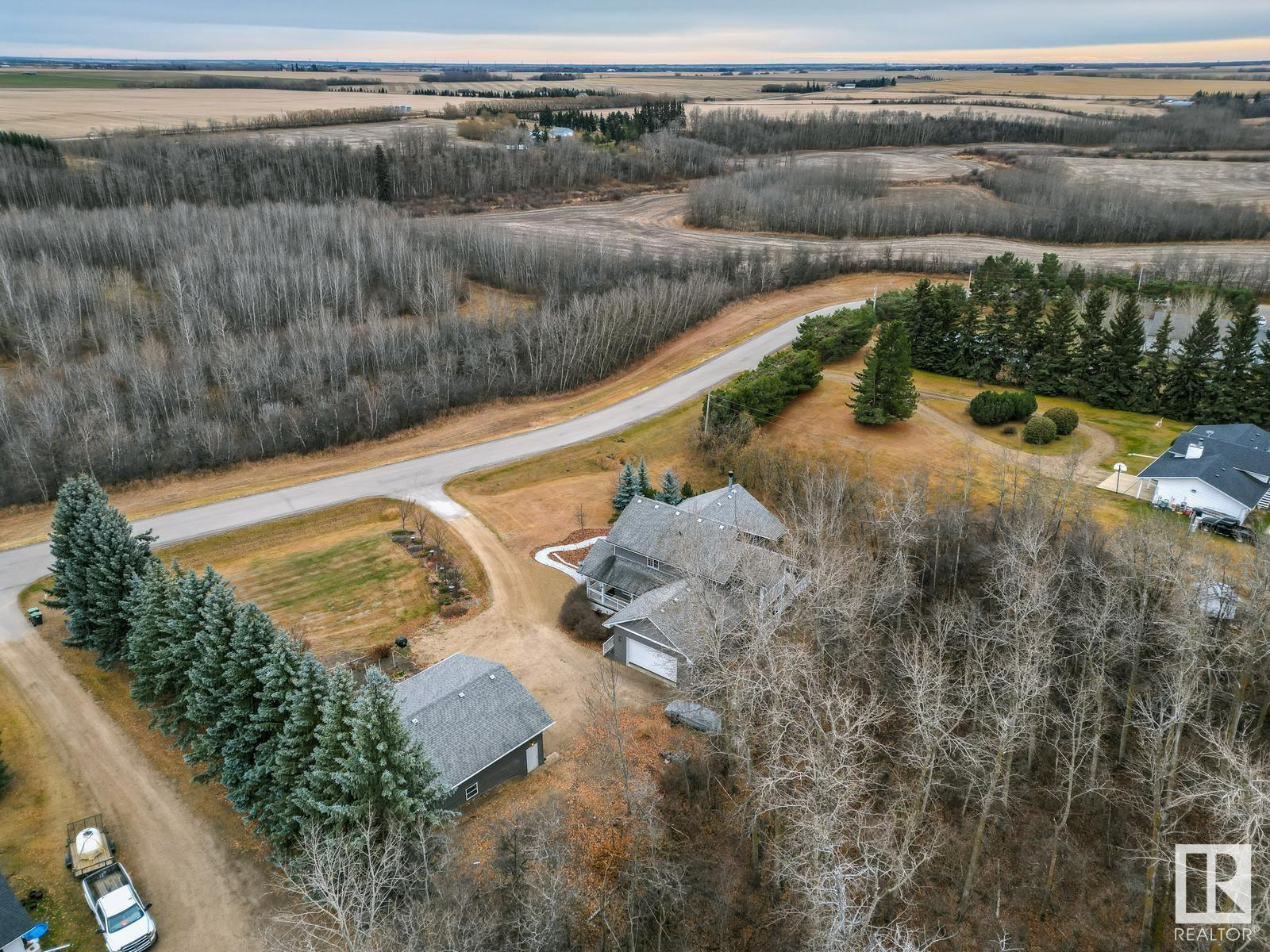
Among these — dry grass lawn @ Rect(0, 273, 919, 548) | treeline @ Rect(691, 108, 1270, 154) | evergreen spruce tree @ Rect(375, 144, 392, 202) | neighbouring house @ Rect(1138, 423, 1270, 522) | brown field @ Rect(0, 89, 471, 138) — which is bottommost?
dry grass lawn @ Rect(0, 273, 919, 548)

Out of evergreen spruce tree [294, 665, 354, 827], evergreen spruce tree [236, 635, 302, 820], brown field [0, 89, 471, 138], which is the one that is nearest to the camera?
evergreen spruce tree [294, 665, 354, 827]

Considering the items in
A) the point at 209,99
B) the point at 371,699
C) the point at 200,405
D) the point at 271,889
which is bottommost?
the point at 271,889

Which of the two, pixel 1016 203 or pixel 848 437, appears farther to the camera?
pixel 1016 203

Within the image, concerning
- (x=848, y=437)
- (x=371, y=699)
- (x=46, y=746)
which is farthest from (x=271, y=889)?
(x=848, y=437)

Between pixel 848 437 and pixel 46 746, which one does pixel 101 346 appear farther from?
pixel 848 437

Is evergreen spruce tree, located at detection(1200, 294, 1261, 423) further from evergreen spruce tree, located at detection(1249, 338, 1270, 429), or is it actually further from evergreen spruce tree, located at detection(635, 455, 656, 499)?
evergreen spruce tree, located at detection(635, 455, 656, 499)

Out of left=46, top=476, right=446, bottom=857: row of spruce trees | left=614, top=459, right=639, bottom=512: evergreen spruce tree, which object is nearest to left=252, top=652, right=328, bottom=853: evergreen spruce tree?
left=46, top=476, right=446, bottom=857: row of spruce trees

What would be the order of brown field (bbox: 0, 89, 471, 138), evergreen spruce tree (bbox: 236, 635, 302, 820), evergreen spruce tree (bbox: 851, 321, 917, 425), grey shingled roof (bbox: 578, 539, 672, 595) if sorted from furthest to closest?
brown field (bbox: 0, 89, 471, 138) < evergreen spruce tree (bbox: 851, 321, 917, 425) < grey shingled roof (bbox: 578, 539, 672, 595) < evergreen spruce tree (bbox: 236, 635, 302, 820)
